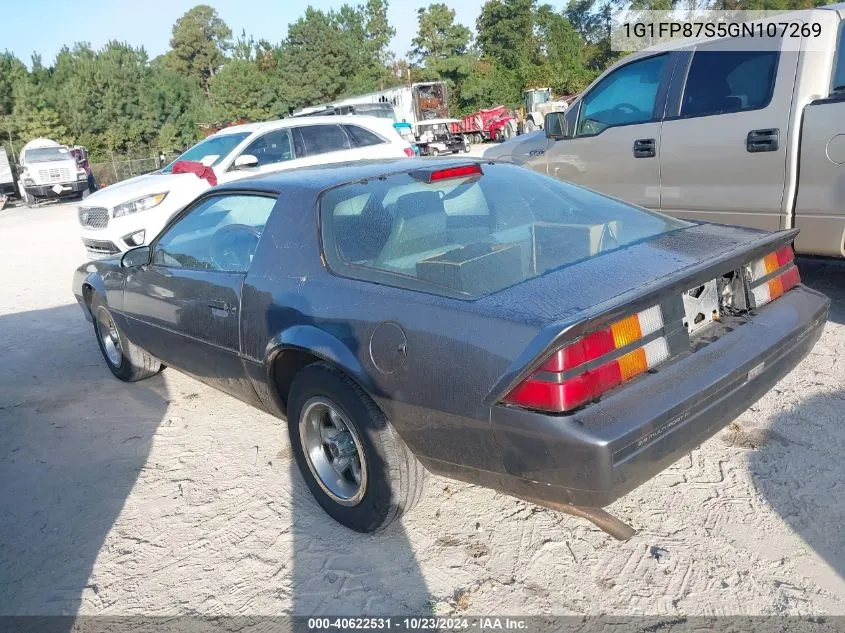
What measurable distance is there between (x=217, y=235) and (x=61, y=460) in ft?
5.04

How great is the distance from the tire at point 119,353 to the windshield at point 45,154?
72.8ft

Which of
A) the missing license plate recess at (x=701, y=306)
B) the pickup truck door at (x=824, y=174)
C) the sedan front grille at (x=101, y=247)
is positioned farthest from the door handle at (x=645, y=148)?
the sedan front grille at (x=101, y=247)

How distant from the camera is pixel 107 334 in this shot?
5.06 m

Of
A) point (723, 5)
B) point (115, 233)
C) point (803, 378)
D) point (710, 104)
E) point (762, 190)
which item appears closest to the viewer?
point (803, 378)

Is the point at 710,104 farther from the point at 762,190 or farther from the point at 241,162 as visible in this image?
the point at 241,162

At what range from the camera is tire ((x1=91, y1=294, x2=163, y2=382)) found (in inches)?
184

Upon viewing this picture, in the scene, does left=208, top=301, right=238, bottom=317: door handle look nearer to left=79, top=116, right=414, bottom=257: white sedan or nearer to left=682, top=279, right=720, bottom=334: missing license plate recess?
left=682, top=279, right=720, bottom=334: missing license plate recess

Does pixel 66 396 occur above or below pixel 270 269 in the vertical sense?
below

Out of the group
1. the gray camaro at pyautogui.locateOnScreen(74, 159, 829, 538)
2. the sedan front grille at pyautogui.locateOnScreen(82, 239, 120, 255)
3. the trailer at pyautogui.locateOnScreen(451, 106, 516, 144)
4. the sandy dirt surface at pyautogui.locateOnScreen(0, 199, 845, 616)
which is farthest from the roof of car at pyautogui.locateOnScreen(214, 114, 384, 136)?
the trailer at pyautogui.locateOnScreen(451, 106, 516, 144)

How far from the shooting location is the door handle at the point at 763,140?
4461mm

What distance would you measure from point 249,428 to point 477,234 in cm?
188

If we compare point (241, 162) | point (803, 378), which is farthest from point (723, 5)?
point (803, 378)

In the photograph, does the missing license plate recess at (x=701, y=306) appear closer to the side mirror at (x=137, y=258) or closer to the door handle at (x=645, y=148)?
the door handle at (x=645, y=148)

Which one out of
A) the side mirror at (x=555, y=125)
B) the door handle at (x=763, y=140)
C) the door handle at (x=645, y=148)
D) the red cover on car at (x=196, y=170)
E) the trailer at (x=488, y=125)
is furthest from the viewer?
the trailer at (x=488, y=125)
